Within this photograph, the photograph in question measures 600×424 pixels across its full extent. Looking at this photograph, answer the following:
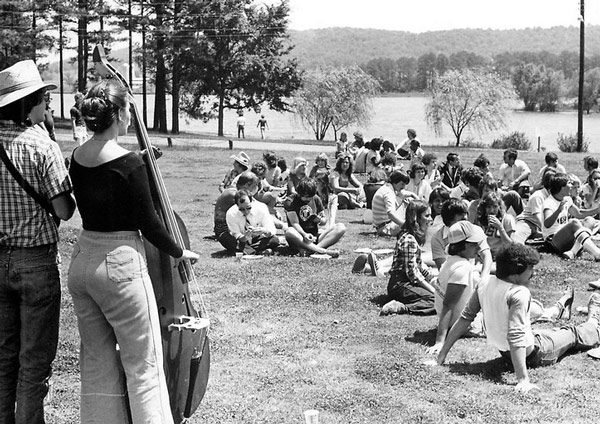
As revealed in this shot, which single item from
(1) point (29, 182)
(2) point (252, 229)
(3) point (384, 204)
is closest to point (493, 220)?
(2) point (252, 229)

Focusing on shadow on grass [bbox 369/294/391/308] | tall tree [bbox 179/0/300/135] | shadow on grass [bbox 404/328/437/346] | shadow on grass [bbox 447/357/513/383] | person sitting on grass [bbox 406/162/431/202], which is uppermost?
tall tree [bbox 179/0/300/135]

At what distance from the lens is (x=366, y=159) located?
20.0 metres

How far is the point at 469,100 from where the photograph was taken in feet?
131

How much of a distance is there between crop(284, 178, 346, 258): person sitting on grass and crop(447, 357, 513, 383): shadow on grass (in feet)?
14.9

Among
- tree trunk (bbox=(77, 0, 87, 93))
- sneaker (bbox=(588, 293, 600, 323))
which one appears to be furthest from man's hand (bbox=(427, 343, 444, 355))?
tree trunk (bbox=(77, 0, 87, 93))

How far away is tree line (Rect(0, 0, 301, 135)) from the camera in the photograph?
153ft

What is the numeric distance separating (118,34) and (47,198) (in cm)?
4492

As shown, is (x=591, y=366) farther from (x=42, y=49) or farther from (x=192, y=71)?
(x=42, y=49)

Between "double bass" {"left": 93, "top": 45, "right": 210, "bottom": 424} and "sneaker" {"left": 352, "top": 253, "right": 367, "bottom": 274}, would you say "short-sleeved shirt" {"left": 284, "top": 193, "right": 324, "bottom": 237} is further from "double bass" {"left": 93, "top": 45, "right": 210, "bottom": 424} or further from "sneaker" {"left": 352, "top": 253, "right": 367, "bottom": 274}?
"double bass" {"left": 93, "top": 45, "right": 210, "bottom": 424}

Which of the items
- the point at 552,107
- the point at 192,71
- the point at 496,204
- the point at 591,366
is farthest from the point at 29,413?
the point at 552,107

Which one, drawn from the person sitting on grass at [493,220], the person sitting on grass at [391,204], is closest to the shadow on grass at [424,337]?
the person sitting on grass at [493,220]

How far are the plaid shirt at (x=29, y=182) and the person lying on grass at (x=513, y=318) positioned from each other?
3.23 metres

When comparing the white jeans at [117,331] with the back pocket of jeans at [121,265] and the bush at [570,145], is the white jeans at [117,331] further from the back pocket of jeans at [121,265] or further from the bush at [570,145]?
the bush at [570,145]

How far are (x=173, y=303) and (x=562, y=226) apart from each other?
301 inches
